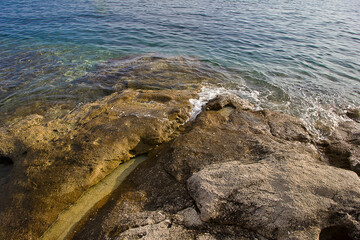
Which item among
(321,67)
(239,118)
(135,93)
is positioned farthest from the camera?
(321,67)

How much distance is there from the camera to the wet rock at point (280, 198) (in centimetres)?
240

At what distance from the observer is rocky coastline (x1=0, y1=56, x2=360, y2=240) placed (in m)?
2.54

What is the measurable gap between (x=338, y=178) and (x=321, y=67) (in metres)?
8.72

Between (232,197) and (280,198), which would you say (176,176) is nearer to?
(232,197)

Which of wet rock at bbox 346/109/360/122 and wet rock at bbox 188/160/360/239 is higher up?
wet rock at bbox 188/160/360/239

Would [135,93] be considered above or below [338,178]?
below

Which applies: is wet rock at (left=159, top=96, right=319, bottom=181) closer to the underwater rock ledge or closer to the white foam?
the underwater rock ledge

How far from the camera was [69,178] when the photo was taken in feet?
11.6

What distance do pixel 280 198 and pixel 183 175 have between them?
4.85 feet

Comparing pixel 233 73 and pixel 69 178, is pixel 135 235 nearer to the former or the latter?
pixel 69 178

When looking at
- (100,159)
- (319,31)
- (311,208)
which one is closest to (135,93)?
(100,159)

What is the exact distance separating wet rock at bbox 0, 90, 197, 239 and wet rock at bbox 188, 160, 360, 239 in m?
1.76

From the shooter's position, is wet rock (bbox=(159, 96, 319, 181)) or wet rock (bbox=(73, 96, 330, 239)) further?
wet rock (bbox=(159, 96, 319, 181))

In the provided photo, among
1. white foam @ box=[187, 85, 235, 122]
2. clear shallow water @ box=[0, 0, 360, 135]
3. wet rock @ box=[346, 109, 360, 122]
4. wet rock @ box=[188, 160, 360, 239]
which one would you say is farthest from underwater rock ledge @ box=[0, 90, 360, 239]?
clear shallow water @ box=[0, 0, 360, 135]
